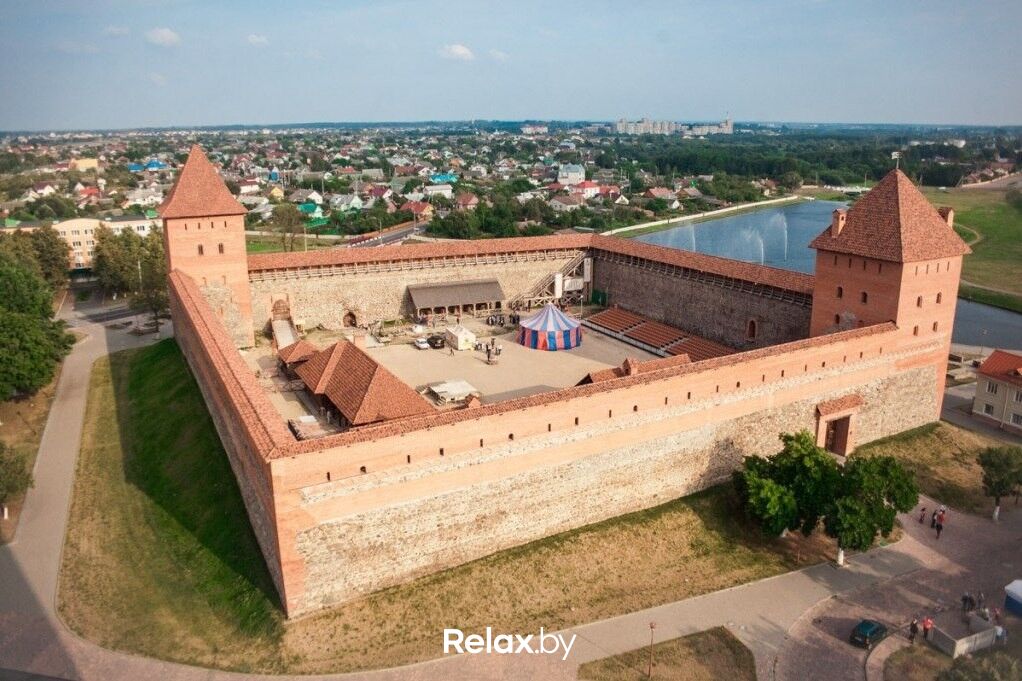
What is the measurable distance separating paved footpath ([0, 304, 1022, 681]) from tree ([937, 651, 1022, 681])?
1.99 meters

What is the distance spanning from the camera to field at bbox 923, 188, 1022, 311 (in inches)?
1227

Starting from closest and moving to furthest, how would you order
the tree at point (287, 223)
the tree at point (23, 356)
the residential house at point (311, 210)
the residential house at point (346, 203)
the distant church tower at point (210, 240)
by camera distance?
the tree at point (23, 356) < the distant church tower at point (210, 240) < the tree at point (287, 223) < the residential house at point (311, 210) < the residential house at point (346, 203)

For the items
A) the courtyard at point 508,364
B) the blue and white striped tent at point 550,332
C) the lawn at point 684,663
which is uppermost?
the blue and white striped tent at point 550,332

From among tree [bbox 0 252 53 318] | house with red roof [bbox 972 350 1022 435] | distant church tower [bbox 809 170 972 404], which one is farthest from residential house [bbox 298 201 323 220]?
house with red roof [bbox 972 350 1022 435]

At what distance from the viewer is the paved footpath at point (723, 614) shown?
1096 cm

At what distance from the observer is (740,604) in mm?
12531

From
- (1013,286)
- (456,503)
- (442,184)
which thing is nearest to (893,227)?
(456,503)

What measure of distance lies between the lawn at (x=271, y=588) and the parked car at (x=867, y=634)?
1914 millimetres

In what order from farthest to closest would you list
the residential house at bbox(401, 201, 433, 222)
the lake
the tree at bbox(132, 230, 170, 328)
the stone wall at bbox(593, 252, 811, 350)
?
1. the residential house at bbox(401, 201, 433, 222)
2. the lake
3. the tree at bbox(132, 230, 170, 328)
4. the stone wall at bbox(593, 252, 811, 350)

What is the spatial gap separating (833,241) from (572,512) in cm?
952

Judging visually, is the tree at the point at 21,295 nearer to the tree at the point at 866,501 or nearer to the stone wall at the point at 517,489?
the stone wall at the point at 517,489

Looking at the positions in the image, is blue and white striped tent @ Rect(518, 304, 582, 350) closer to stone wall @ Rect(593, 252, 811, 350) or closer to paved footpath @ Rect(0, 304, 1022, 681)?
stone wall @ Rect(593, 252, 811, 350)

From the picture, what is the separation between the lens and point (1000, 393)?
64.0 ft

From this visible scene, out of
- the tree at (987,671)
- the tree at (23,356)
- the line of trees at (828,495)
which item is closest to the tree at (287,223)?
the tree at (23,356)
